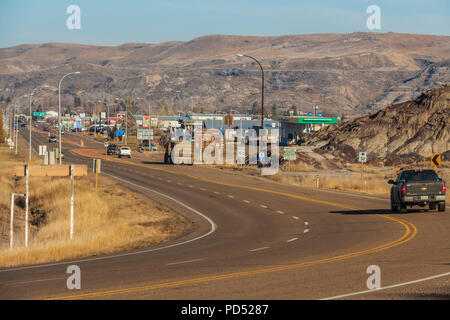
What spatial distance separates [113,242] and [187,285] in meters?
11.2

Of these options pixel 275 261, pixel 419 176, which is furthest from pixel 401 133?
pixel 275 261

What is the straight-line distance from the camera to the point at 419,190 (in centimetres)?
2923

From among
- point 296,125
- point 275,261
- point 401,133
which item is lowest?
point 275,261

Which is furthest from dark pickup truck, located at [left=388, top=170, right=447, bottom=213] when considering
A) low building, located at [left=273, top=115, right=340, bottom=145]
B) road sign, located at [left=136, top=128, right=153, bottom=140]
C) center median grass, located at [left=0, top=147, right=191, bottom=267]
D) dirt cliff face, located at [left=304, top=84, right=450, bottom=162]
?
low building, located at [left=273, top=115, right=340, bottom=145]

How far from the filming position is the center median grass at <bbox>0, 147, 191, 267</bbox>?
22156 mm

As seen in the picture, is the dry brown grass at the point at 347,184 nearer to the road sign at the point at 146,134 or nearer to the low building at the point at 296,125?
the road sign at the point at 146,134

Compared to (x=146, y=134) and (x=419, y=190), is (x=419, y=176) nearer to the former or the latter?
(x=419, y=190)

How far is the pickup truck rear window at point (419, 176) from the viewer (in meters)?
29.8

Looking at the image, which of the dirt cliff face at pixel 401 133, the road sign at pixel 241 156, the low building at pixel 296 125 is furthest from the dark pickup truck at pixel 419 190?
the low building at pixel 296 125

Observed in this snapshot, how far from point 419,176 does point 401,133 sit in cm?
6487

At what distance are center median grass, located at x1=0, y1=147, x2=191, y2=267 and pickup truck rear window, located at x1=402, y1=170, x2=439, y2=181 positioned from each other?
9.99 m

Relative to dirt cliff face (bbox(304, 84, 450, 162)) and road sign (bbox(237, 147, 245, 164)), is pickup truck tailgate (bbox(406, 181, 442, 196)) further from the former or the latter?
dirt cliff face (bbox(304, 84, 450, 162))

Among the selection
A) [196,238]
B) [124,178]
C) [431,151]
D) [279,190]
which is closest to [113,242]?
[196,238]
